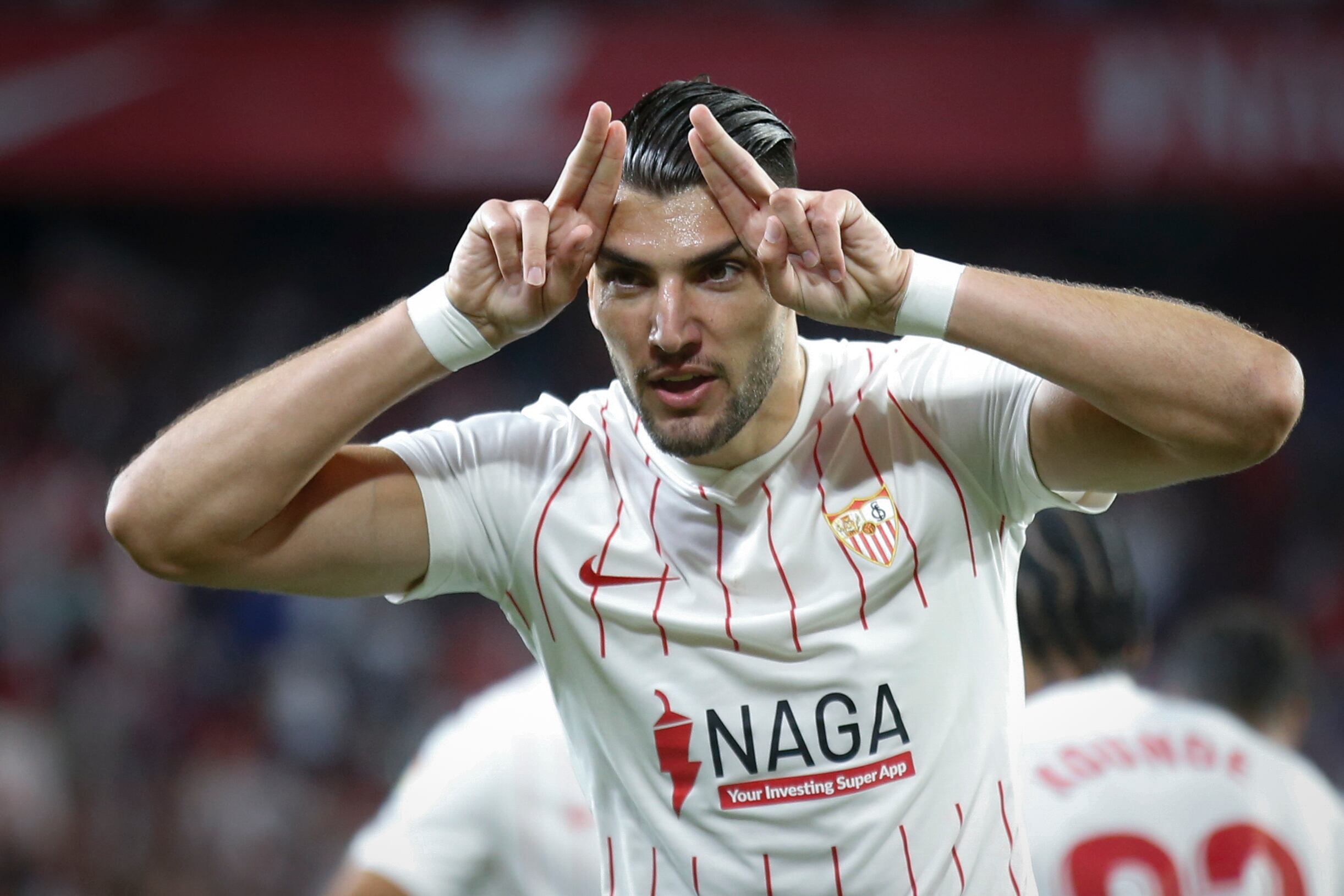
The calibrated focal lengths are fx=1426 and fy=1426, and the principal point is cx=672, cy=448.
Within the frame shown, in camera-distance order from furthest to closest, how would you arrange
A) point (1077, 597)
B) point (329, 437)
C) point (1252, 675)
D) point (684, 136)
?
point (1252, 675)
point (1077, 597)
point (684, 136)
point (329, 437)

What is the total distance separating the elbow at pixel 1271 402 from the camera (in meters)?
1.82

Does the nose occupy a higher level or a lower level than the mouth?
higher

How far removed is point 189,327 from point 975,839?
9.08 m

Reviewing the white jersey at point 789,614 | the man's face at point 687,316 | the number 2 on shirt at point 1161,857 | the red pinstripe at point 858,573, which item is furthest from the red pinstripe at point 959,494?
the number 2 on shirt at point 1161,857

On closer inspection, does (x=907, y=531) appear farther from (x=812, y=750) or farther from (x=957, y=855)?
(x=957, y=855)

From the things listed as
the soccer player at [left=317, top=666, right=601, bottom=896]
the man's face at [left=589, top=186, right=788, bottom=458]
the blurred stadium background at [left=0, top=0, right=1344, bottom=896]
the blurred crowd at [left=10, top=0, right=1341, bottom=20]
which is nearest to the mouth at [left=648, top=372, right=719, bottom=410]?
the man's face at [left=589, top=186, right=788, bottom=458]

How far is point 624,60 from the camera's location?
840 centimetres

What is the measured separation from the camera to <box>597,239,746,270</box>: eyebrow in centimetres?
199

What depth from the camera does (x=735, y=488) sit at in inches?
83.9

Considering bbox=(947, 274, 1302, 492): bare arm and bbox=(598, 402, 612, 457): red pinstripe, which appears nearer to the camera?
bbox=(947, 274, 1302, 492): bare arm

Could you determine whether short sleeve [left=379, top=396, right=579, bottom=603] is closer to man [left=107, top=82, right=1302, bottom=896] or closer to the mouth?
man [left=107, top=82, right=1302, bottom=896]

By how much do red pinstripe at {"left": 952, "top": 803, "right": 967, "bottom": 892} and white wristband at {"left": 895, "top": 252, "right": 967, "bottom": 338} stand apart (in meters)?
0.68

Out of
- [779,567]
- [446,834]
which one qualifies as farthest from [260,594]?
[779,567]

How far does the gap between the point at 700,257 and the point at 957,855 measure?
920 millimetres
